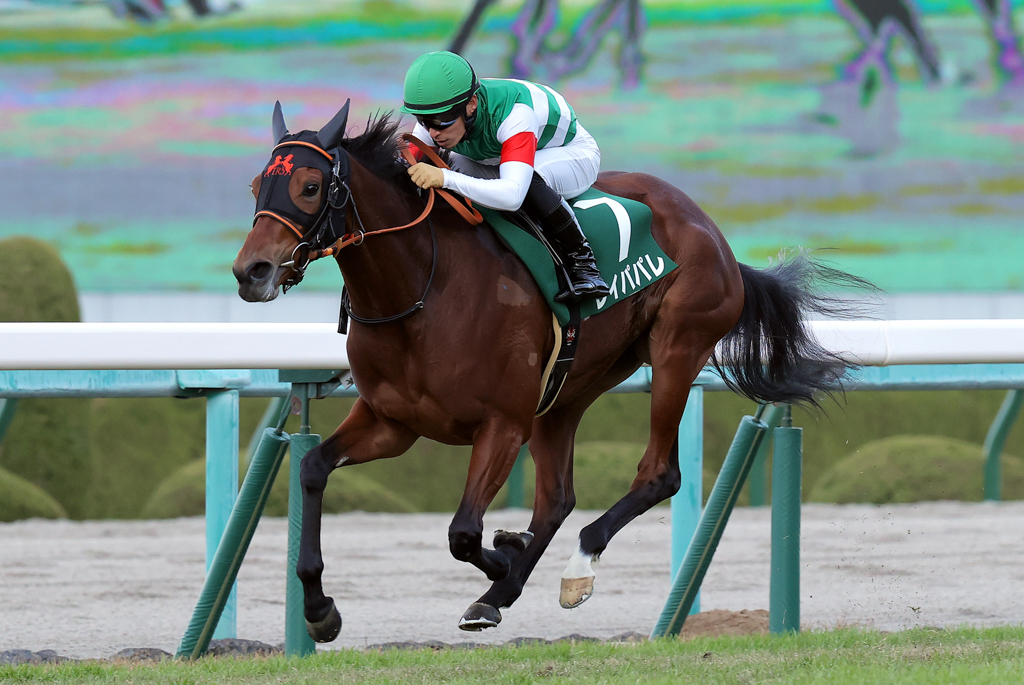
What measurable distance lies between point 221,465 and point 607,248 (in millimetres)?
1377

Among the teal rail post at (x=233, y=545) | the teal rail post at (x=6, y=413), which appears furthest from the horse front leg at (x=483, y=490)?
the teal rail post at (x=6, y=413)

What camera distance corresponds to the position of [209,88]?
9773mm

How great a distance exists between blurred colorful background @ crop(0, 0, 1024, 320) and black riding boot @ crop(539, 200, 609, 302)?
6.56 meters

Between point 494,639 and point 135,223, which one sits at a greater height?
Answer: point 494,639

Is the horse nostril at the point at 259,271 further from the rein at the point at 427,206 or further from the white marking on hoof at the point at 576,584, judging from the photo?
the white marking on hoof at the point at 576,584

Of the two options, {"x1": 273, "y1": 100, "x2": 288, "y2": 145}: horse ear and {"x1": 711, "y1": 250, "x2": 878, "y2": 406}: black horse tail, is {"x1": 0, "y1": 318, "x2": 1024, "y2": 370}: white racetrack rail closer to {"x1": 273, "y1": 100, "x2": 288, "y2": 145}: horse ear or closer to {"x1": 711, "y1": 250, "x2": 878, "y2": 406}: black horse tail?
{"x1": 273, "y1": 100, "x2": 288, "y2": 145}: horse ear

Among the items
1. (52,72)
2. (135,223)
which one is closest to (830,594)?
(135,223)

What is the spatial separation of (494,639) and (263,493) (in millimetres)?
1132

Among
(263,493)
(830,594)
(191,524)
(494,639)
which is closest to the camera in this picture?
(263,493)

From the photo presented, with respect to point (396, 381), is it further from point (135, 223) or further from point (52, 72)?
point (52, 72)

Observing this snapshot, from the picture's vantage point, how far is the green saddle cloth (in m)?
2.99

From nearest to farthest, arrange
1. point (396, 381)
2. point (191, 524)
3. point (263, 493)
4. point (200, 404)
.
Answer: point (396, 381)
point (263, 493)
point (191, 524)
point (200, 404)

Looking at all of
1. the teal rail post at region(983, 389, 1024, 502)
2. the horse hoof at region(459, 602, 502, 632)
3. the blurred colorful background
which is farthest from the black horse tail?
the blurred colorful background

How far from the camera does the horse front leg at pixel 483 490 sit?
274 centimetres
